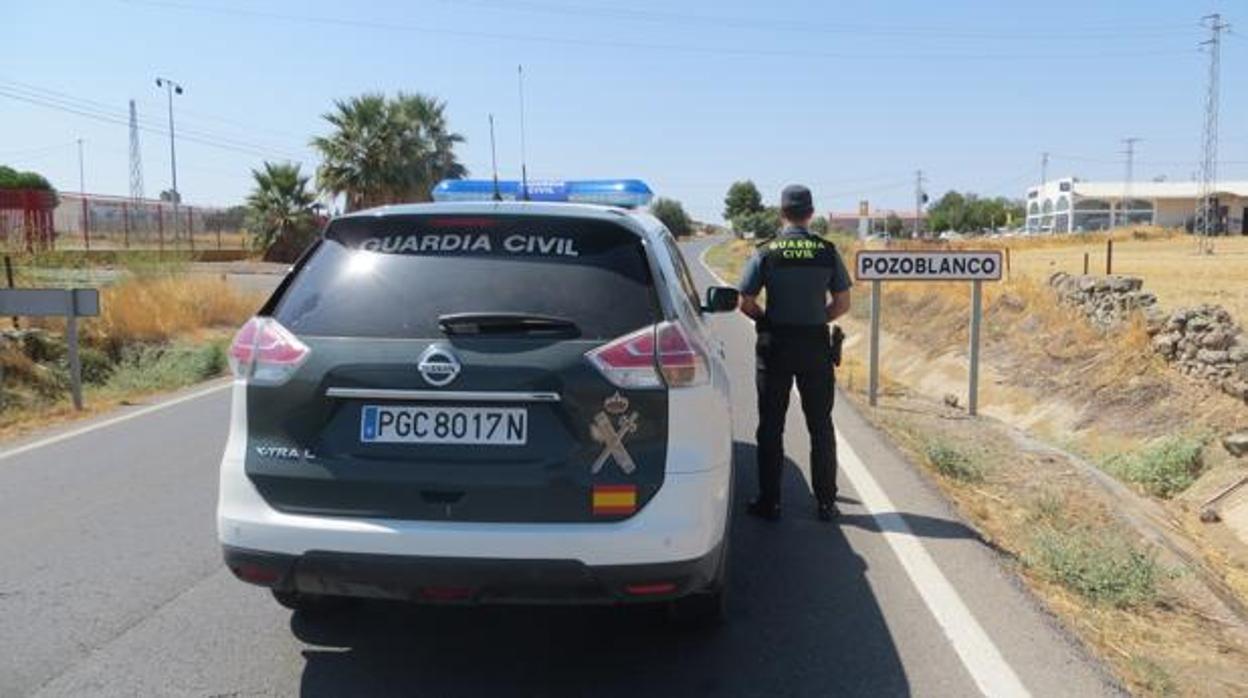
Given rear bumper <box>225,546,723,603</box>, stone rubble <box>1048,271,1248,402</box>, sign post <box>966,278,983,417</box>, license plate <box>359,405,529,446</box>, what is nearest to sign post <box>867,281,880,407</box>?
sign post <box>966,278,983,417</box>

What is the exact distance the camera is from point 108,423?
32.3 ft

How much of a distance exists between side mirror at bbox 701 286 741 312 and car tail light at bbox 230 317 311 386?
2383mm

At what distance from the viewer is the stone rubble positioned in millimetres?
11328

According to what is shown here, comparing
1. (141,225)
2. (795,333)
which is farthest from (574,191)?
(141,225)

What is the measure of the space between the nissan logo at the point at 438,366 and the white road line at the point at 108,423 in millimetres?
5882

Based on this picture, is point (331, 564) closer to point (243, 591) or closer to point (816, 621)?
point (243, 591)

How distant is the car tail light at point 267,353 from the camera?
392 centimetres

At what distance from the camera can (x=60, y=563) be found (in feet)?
18.3

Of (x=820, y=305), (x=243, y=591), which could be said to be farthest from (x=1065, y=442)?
(x=243, y=591)

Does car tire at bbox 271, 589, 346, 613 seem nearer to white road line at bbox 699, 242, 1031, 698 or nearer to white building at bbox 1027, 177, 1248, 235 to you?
white road line at bbox 699, 242, 1031, 698

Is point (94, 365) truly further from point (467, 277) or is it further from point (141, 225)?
point (141, 225)

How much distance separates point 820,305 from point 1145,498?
13.0 ft

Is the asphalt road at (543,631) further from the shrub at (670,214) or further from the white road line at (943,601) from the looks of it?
the shrub at (670,214)

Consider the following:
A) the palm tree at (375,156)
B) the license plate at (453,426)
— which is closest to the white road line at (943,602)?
the license plate at (453,426)
